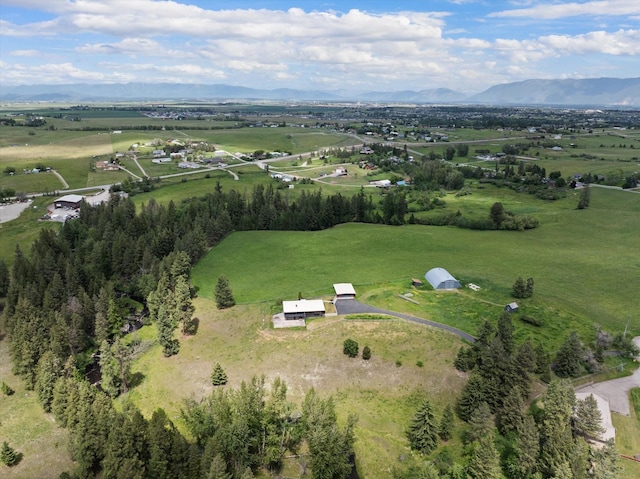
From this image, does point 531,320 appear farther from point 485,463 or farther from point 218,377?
point 218,377

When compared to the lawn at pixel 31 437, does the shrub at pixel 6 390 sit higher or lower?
higher

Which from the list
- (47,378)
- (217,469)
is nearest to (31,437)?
(47,378)

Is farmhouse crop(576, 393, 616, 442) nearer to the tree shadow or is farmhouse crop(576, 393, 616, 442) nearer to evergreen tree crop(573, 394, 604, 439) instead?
evergreen tree crop(573, 394, 604, 439)

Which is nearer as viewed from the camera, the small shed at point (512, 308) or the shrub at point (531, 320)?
the shrub at point (531, 320)

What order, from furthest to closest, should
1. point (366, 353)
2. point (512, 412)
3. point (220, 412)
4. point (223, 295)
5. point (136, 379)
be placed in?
1. point (223, 295)
2. point (366, 353)
3. point (136, 379)
4. point (512, 412)
5. point (220, 412)

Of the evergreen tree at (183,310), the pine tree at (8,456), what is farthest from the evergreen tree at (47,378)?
the evergreen tree at (183,310)

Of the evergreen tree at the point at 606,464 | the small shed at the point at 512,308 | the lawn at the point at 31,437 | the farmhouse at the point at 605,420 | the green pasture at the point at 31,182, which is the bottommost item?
the lawn at the point at 31,437

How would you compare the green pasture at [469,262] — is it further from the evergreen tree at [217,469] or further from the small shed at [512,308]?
the evergreen tree at [217,469]
